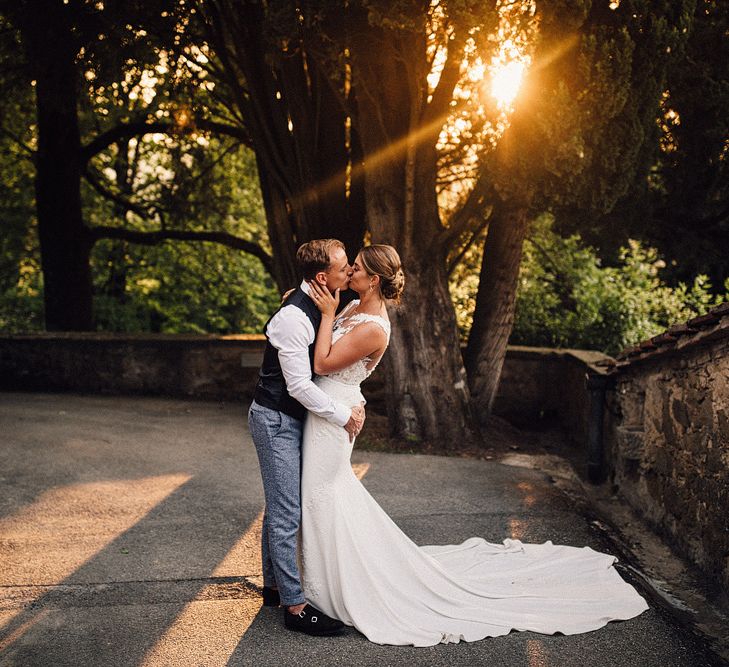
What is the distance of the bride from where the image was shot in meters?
4.39

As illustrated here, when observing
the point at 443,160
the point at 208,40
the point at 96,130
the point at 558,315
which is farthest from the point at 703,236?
the point at 96,130

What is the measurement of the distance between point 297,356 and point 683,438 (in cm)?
321

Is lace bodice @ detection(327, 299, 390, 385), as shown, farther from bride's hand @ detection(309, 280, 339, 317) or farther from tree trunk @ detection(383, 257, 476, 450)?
tree trunk @ detection(383, 257, 476, 450)

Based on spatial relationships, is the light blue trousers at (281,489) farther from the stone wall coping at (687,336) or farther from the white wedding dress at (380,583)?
the stone wall coping at (687,336)

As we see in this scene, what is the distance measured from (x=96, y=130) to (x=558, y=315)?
10959 mm

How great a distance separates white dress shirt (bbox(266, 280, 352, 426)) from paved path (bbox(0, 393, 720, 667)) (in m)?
1.29

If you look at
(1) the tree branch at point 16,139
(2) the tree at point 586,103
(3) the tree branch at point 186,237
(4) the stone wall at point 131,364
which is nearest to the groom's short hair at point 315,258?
(2) the tree at point 586,103

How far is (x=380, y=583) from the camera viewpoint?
4488 mm

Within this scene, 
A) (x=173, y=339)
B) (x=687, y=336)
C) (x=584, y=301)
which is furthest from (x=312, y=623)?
(x=584, y=301)

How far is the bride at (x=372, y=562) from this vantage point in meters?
4.39

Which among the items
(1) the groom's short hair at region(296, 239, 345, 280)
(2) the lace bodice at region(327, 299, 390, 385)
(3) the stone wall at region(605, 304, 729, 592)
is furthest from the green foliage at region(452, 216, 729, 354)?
(1) the groom's short hair at region(296, 239, 345, 280)

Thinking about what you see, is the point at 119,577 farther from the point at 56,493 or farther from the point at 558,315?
the point at 558,315

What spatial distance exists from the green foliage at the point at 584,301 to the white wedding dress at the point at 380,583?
759cm

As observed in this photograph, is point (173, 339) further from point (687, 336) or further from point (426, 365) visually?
point (687, 336)
